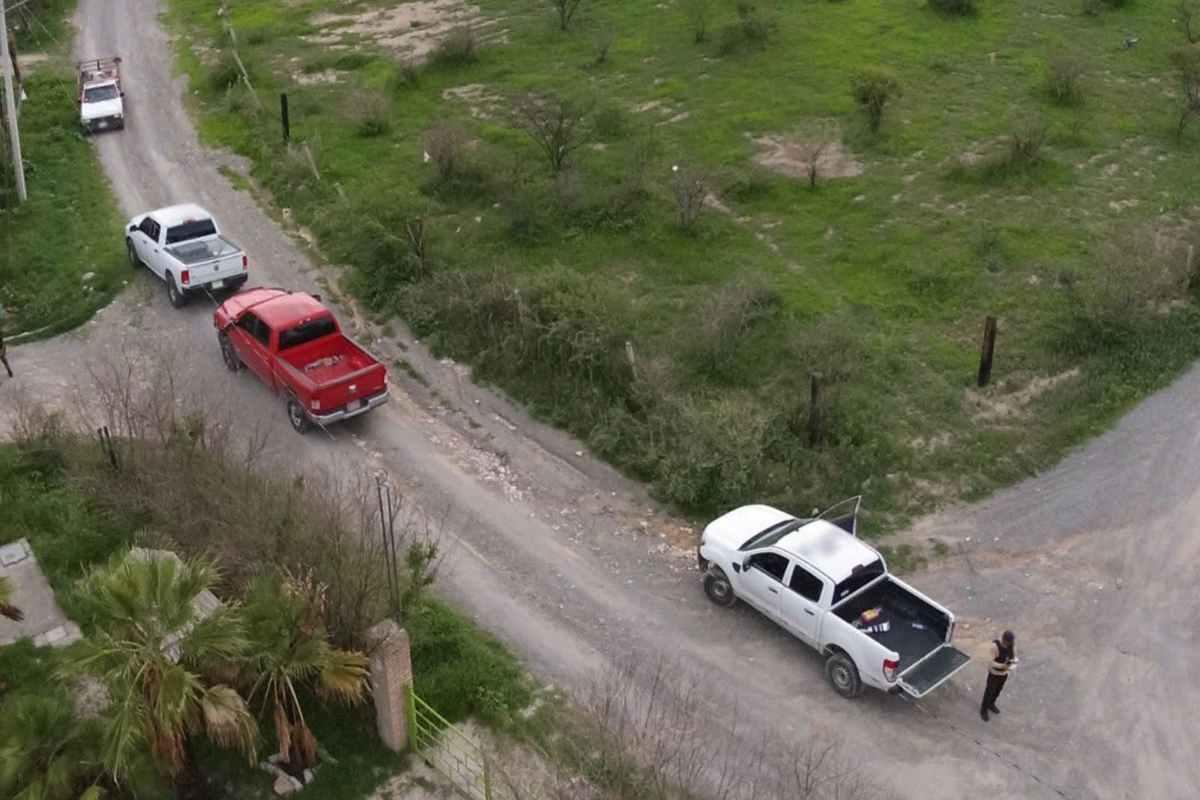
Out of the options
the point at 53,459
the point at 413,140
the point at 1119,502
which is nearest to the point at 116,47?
the point at 413,140

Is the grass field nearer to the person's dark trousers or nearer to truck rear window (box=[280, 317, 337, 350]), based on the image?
truck rear window (box=[280, 317, 337, 350])

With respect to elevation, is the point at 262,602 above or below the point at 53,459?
above

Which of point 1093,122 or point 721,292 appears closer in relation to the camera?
point 721,292

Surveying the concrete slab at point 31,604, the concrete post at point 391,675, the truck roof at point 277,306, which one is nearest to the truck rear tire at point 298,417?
the truck roof at point 277,306

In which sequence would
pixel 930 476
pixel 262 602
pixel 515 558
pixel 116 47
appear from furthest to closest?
1. pixel 116 47
2. pixel 930 476
3. pixel 515 558
4. pixel 262 602

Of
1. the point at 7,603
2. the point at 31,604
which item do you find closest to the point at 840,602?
the point at 7,603

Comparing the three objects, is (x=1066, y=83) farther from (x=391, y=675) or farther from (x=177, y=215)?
(x=391, y=675)

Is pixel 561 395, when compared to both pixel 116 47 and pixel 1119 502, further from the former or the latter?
pixel 116 47

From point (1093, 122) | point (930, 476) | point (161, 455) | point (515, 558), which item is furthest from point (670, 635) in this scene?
point (1093, 122)

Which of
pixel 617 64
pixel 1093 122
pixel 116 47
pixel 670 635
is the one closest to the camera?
pixel 670 635
